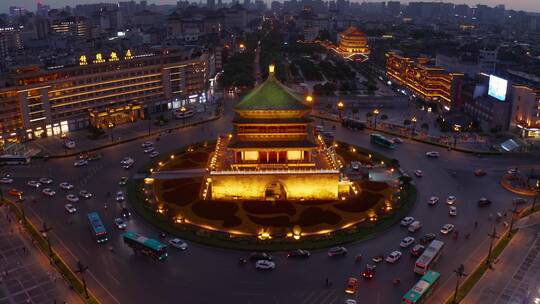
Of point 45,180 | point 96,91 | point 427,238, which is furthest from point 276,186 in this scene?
point 96,91

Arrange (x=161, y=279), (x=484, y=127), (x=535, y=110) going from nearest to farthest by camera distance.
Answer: (x=161, y=279)
(x=535, y=110)
(x=484, y=127)

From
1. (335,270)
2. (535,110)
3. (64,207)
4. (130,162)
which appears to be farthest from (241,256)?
(535,110)

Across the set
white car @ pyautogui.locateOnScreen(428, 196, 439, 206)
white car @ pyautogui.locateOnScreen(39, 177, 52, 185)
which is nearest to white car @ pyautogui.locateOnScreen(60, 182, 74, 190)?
white car @ pyautogui.locateOnScreen(39, 177, 52, 185)

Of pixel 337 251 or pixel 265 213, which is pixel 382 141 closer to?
pixel 265 213

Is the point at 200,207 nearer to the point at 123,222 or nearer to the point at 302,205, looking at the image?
the point at 123,222

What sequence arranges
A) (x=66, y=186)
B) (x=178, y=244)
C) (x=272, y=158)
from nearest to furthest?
(x=178, y=244) → (x=272, y=158) → (x=66, y=186)

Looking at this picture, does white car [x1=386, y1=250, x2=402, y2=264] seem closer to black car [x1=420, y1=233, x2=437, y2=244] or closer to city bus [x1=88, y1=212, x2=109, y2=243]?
black car [x1=420, y1=233, x2=437, y2=244]
